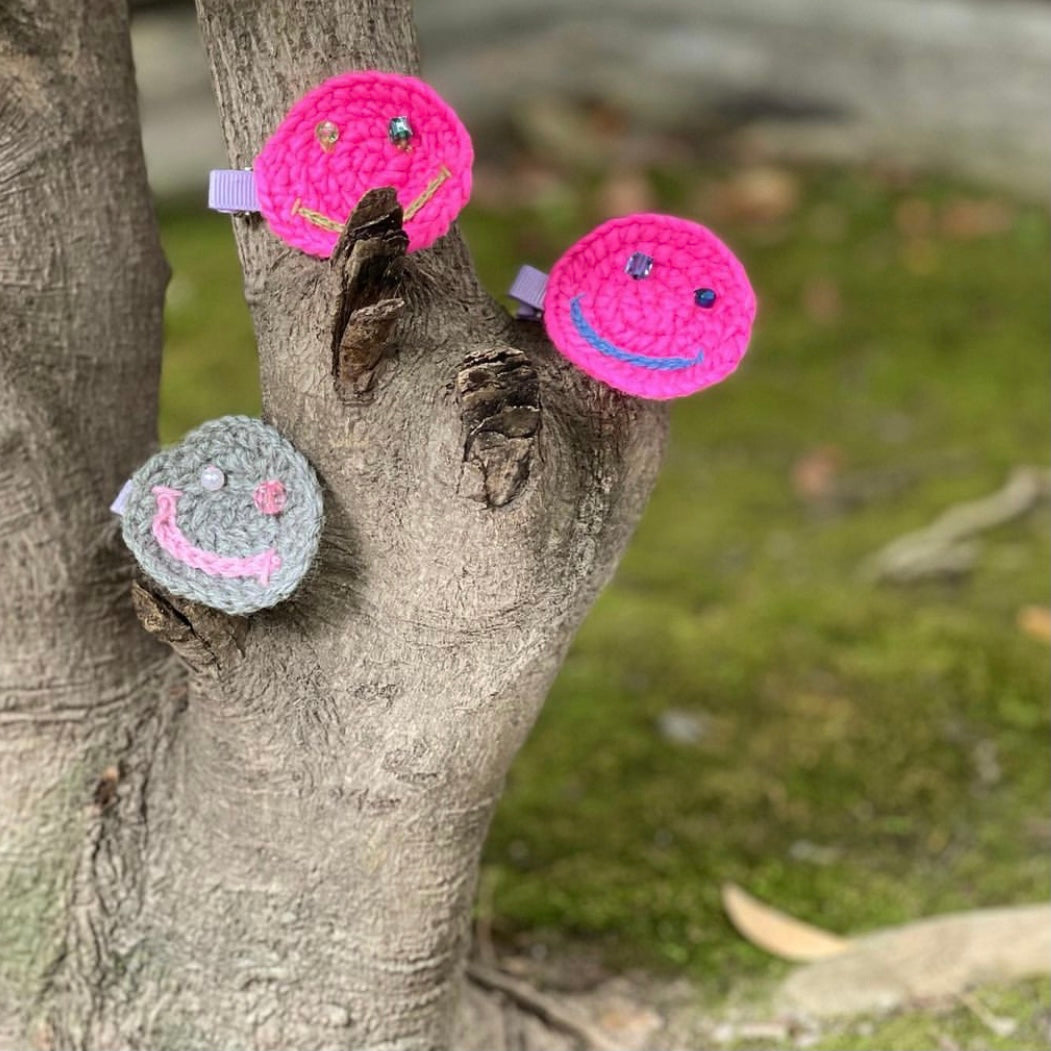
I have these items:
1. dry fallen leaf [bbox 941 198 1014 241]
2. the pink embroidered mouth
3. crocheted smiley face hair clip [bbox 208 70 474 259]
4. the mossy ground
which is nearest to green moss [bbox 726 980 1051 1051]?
the mossy ground

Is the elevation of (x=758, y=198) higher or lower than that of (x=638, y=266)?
lower

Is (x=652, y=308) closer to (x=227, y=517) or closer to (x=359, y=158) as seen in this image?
(x=359, y=158)

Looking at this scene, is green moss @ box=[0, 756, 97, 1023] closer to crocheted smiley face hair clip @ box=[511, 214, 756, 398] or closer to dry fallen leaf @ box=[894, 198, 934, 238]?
crocheted smiley face hair clip @ box=[511, 214, 756, 398]

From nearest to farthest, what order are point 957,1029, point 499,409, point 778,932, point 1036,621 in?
point 499,409 → point 957,1029 → point 778,932 → point 1036,621

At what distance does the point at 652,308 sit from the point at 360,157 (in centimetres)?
24

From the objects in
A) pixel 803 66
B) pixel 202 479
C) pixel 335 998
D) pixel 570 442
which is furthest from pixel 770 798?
pixel 803 66

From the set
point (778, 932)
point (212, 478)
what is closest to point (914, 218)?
point (778, 932)

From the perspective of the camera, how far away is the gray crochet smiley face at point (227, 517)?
946 mm

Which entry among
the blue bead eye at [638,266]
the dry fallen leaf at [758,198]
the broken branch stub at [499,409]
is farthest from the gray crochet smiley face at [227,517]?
the dry fallen leaf at [758,198]

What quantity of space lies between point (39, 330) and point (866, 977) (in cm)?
106

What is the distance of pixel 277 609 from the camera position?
1.07 m

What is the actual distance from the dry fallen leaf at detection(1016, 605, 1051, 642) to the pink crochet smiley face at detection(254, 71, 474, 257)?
4.60 feet

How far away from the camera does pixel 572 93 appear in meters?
3.92

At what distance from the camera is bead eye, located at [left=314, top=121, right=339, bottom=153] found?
0.96m
